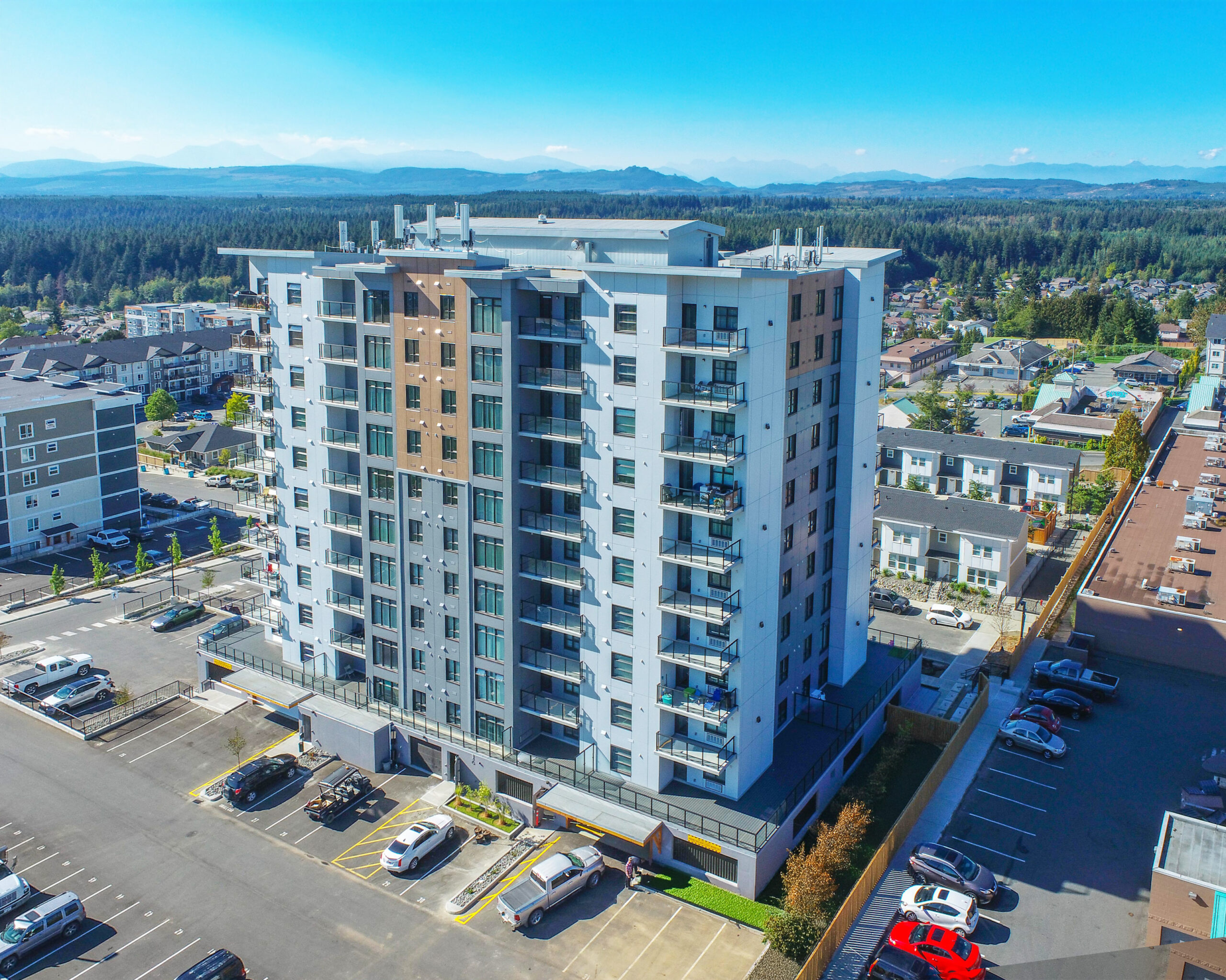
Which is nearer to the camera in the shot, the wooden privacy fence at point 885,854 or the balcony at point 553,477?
the wooden privacy fence at point 885,854

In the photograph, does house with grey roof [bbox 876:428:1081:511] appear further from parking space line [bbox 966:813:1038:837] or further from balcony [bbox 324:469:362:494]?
balcony [bbox 324:469:362:494]

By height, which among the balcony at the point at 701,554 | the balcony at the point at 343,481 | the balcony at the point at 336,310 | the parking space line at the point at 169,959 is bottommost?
the parking space line at the point at 169,959

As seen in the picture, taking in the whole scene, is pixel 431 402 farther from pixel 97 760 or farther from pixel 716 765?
pixel 97 760

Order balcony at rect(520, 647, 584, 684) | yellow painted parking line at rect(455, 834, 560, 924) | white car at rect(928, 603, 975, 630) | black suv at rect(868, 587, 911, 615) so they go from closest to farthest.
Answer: yellow painted parking line at rect(455, 834, 560, 924), balcony at rect(520, 647, 584, 684), white car at rect(928, 603, 975, 630), black suv at rect(868, 587, 911, 615)

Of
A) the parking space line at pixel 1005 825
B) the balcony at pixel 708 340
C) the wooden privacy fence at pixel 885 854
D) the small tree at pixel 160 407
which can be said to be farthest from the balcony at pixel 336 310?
the small tree at pixel 160 407

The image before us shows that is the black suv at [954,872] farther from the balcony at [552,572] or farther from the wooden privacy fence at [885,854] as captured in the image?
the balcony at [552,572]

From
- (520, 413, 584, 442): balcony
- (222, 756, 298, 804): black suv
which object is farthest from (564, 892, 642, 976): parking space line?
(520, 413, 584, 442): balcony
